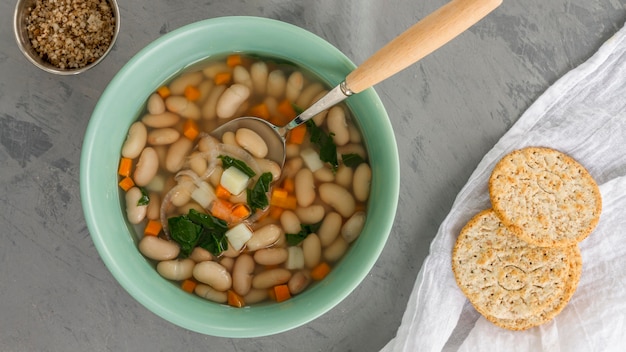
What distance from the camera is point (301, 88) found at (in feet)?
4.00

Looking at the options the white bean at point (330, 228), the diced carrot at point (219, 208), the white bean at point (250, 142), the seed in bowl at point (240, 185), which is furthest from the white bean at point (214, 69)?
the white bean at point (330, 228)

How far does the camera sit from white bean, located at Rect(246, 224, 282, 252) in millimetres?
1211

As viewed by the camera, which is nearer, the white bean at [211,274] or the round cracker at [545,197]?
the white bean at [211,274]

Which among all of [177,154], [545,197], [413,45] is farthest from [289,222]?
[545,197]

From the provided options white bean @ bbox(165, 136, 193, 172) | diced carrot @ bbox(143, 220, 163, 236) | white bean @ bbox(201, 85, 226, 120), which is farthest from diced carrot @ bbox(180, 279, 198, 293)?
white bean @ bbox(201, 85, 226, 120)

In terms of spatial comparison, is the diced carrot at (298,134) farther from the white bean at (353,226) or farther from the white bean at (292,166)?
the white bean at (353,226)

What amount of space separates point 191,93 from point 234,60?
0.34 ft

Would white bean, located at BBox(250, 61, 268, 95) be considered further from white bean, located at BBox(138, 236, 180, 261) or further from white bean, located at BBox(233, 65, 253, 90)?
white bean, located at BBox(138, 236, 180, 261)

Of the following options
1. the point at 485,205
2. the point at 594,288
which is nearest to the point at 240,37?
the point at 485,205

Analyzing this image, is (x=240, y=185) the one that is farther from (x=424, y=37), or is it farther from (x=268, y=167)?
(x=424, y=37)

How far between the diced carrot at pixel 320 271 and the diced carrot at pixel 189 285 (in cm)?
22

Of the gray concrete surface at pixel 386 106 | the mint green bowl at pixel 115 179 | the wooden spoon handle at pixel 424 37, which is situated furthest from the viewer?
the gray concrete surface at pixel 386 106

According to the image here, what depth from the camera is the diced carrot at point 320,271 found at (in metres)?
1.21

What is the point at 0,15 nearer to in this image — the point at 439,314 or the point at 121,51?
the point at 121,51
